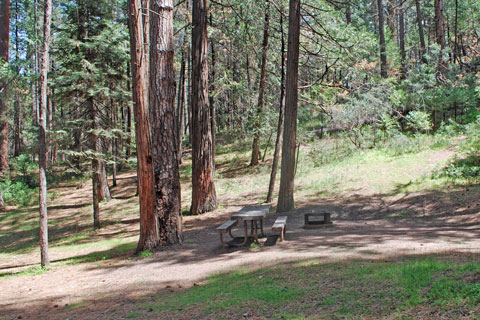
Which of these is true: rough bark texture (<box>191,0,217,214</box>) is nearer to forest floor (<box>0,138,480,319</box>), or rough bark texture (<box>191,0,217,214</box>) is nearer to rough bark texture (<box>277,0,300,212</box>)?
forest floor (<box>0,138,480,319</box>)

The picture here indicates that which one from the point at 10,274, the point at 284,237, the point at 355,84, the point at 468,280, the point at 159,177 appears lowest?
the point at 10,274

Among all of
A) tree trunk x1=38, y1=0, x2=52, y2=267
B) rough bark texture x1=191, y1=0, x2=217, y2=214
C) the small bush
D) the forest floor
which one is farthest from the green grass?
the small bush

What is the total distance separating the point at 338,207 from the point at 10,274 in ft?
30.9

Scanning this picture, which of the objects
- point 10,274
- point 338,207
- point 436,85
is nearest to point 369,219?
point 338,207

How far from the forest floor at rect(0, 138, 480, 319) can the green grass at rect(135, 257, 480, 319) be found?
0.15 meters

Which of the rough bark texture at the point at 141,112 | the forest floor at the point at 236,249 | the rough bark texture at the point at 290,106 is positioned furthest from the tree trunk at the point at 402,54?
the rough bark texture at the point at 141,112

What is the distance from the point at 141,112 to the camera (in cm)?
850

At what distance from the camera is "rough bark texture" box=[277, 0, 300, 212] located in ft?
38.3

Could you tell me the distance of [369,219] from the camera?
10.5 m

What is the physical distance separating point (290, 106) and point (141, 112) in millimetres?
5107

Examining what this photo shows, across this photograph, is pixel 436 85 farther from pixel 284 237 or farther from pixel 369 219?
pixel 284 237

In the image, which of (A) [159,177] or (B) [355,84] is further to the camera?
(B) [355,84]

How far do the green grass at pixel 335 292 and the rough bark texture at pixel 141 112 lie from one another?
132 inches

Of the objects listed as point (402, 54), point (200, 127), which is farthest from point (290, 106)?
point (402, 54)
